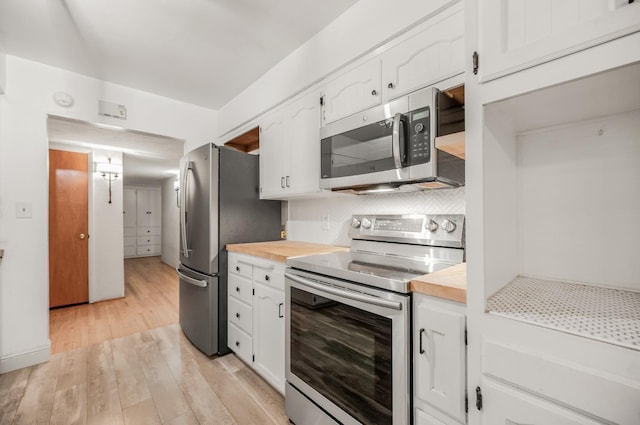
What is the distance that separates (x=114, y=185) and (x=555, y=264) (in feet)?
16.7

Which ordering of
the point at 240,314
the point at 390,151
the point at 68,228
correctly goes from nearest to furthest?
the point at 390,151 < the point at 240,314 < the point at 68,228

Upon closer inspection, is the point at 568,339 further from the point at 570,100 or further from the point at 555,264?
the point at 570,100

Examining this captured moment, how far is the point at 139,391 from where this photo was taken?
189cm

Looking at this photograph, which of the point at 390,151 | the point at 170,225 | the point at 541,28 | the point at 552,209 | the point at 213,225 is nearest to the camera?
the point at 541,28

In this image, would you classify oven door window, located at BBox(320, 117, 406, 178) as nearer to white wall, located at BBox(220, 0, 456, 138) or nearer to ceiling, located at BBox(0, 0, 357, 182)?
white wall, located at BBox(220, 0, 456, 138)

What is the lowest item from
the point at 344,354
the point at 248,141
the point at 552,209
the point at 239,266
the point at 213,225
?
the point at 344,354

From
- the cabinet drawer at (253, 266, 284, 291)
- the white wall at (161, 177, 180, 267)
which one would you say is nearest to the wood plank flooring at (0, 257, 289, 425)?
the cabinet drawer at (253, 266, 284, 291)

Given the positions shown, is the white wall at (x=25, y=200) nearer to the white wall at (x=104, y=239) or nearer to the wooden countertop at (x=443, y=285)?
the white wall at (x=104, y=239)

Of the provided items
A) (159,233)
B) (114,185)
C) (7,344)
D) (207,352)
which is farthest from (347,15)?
(159,233)

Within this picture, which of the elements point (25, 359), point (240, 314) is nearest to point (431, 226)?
point (240, 314)

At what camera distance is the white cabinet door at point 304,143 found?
1.98m

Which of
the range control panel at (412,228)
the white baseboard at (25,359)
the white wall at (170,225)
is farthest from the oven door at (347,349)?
the white wall at (170,225)

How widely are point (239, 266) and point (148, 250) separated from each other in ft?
23.7

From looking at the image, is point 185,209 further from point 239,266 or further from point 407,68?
point 407,68
